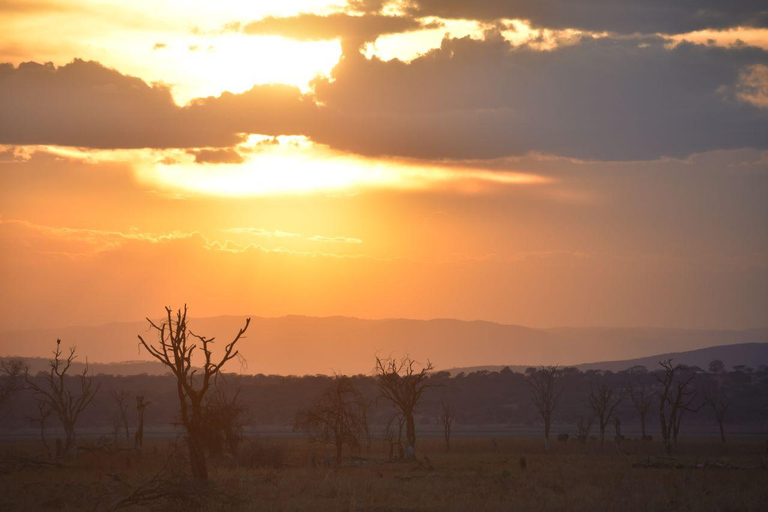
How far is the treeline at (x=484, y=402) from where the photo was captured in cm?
13838

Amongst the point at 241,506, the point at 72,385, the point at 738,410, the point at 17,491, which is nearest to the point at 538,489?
the point at 241,506

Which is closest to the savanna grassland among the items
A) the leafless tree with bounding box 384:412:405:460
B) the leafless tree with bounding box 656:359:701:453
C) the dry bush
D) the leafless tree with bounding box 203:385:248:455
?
the dry bush

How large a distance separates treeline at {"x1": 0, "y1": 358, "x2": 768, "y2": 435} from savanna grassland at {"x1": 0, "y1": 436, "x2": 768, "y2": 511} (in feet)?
270

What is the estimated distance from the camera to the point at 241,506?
102 ft

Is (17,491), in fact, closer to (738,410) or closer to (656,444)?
(656,444)

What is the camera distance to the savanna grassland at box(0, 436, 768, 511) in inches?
1233

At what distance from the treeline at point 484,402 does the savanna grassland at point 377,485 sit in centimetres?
8244

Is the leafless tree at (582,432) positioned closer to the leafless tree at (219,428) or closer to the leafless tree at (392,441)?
the leafless tree at (392,441)

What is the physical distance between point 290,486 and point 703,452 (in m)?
43.6

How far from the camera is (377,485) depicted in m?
38.5

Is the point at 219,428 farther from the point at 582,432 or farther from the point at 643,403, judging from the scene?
the point at 643,403

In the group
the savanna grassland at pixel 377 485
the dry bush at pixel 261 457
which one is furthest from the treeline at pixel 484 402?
the savanna grassland at pixel 377 485

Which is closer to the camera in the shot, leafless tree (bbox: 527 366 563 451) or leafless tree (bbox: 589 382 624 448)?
leafless tree (bbox: 589 382 624 448)

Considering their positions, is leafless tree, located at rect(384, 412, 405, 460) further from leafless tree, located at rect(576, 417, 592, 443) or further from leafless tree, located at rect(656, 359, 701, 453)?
leafless tree, located at rect(656, 359, 701, 453)
